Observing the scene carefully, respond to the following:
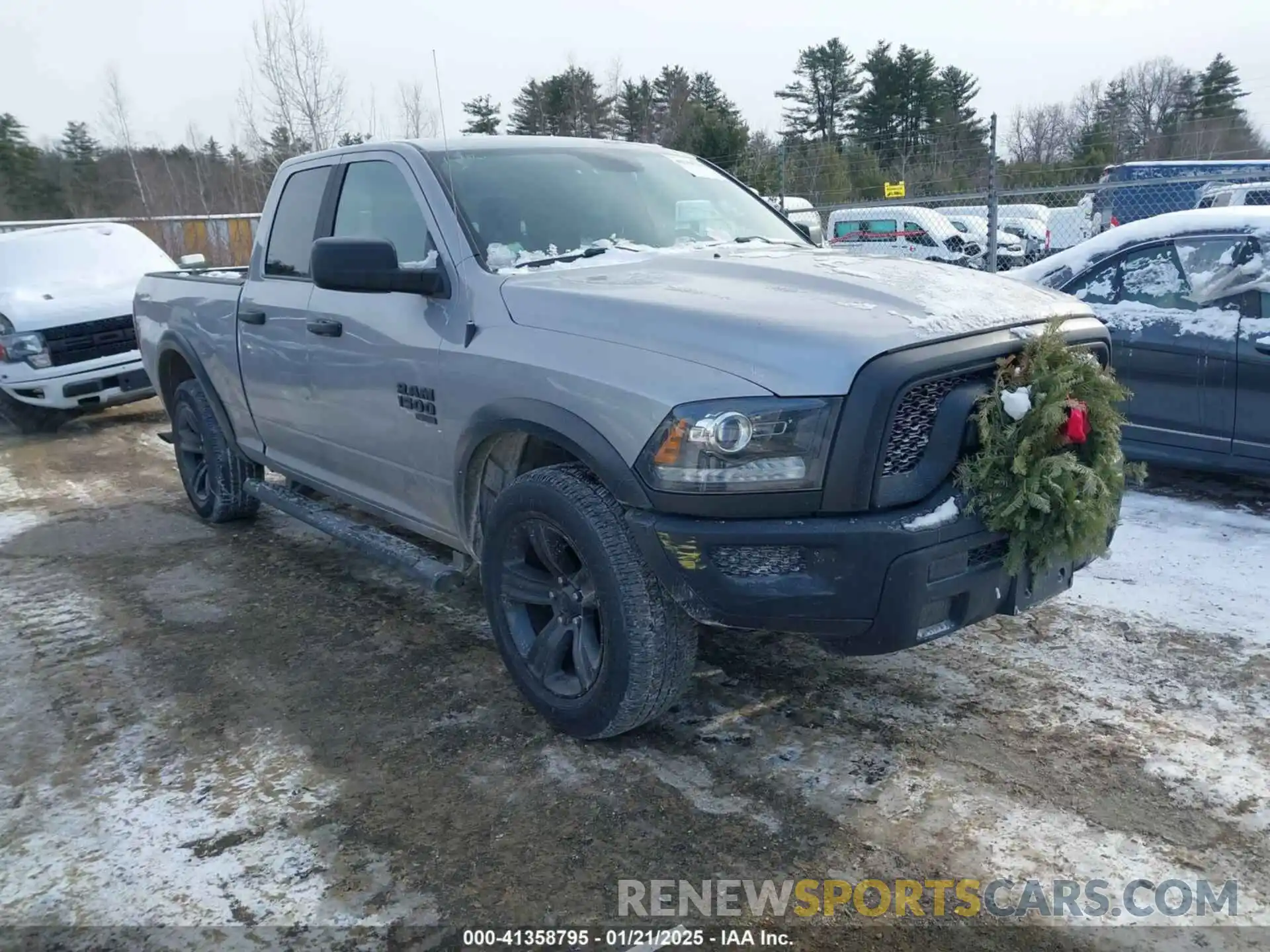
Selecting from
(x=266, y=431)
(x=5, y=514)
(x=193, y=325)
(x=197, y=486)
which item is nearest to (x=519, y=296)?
(x=266, y=431)

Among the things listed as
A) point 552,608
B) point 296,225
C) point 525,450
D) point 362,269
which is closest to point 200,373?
point 296,225

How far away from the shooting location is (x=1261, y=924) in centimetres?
236

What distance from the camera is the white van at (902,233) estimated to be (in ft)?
57.1

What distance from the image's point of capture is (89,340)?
9055mm

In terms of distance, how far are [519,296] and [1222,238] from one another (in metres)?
4.12

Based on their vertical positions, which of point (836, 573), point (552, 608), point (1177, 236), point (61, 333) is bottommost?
point (552, 608)

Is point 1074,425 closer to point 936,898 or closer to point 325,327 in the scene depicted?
point 936,898

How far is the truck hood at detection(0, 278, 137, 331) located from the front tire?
7212mm

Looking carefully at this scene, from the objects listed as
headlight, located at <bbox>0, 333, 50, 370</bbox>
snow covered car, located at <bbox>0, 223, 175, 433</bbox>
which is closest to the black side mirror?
snow covered car, located at <bbox>0, 223, 175, 433</bbox>

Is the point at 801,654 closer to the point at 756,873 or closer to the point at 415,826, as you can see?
the point at 756,873

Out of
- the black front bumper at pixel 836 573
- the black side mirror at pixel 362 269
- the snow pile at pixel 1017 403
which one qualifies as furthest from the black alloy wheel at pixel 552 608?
the snow pile at pixel 1017 403

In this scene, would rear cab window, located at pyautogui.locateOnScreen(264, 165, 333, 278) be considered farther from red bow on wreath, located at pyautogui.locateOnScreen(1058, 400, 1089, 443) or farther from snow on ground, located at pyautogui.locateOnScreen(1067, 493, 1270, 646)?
snow on ground, located at pyautogui.locateOnScreen(1067, 493, 1270, 646)

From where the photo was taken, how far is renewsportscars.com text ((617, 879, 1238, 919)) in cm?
243

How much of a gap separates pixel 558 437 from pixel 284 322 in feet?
6.89
